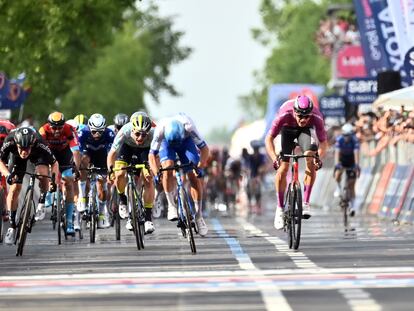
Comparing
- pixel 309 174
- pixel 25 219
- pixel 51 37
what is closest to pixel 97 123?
pixel 25 219

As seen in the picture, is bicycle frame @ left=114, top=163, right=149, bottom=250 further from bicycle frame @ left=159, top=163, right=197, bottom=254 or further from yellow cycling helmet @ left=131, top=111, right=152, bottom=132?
bicycle frame @ left=159, top=163, right=197, bottom=254

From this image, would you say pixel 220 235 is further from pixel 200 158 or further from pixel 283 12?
pixel 283 12

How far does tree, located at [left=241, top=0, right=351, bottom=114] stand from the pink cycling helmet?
9454 cm

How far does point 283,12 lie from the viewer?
12712cm

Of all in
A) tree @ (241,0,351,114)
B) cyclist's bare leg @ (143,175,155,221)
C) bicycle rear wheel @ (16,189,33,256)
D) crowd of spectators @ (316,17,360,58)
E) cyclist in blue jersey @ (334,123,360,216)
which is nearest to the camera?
bicycle rear wheel @ (16,189,33,256)

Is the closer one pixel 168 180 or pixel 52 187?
pixel 168 180

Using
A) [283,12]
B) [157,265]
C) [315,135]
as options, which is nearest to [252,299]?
[157,265]

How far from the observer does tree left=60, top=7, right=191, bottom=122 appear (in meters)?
94.1

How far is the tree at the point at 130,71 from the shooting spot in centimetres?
9407

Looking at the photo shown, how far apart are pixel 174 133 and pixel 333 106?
120 ft

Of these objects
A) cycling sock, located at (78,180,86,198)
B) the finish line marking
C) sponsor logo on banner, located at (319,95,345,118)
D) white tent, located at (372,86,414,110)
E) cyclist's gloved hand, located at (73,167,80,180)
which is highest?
sponsor logo on banner, located at (319,95,345,118)

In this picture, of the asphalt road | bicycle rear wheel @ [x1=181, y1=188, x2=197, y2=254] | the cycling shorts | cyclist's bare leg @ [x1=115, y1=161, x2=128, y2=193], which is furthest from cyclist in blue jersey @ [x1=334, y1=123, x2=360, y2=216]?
bicycle rear wheel @ [x1=181, y1=188, x2=197, y2=254]

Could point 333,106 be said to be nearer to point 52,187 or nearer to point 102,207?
point 102,207

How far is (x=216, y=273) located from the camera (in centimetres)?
1692
